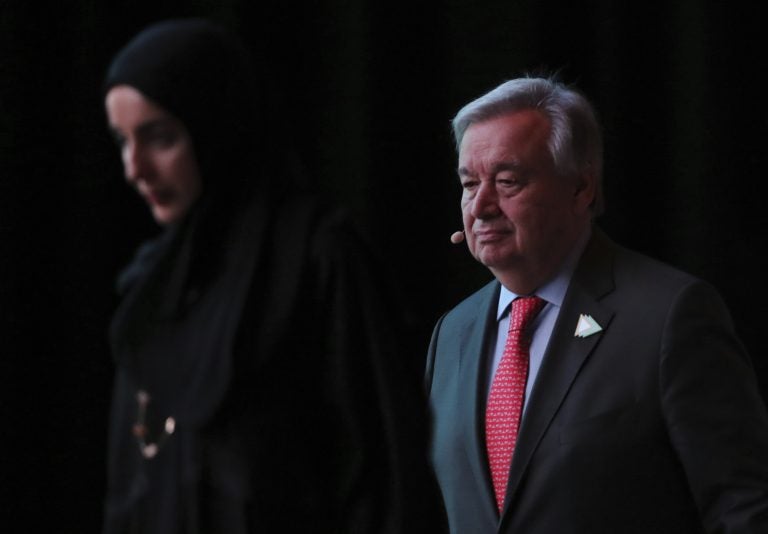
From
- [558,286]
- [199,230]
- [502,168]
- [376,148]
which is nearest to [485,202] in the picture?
[502,168]

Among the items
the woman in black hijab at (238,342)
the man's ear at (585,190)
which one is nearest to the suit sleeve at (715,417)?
the man's ear at (585,190)

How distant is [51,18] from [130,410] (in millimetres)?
1887

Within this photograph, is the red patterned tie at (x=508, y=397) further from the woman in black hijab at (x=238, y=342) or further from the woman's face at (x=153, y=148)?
the woman's face at (x=153, y=148)

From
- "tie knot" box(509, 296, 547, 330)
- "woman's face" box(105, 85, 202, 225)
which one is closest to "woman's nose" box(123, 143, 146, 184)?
"woman's face" box(105, 85, 202, 225)

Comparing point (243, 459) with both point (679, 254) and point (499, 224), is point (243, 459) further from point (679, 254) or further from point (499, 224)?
point (679, 254)

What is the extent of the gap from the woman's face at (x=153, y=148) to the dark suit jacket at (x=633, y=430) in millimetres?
1043

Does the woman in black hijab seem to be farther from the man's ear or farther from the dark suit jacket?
the man's ear

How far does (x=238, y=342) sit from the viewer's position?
1.08 metres

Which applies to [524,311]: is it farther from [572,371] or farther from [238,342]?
[238,342]

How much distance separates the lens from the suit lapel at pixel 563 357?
6.56 feet

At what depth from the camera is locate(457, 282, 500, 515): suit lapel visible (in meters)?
2.05

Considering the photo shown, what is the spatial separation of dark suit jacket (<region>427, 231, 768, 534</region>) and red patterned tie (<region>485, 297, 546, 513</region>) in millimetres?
20

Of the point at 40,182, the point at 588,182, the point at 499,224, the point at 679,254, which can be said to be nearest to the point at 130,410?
the point at 499,224

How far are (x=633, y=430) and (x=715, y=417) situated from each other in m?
0.13
